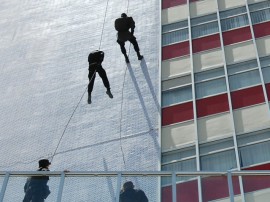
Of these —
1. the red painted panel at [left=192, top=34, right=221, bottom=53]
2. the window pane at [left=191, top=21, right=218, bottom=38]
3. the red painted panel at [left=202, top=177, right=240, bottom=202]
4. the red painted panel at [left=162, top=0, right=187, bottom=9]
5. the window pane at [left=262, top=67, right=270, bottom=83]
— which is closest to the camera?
the red painted panel at [left=202, top=177, right=240, bottom=202]

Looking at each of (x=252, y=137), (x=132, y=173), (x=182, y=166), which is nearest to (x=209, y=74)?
(x=252, y=137)

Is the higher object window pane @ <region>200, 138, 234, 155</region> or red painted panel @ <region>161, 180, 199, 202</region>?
red painted panel @ <region>161, 180, 199, 202</region>

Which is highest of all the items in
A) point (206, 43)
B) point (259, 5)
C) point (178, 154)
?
point (259, 5)

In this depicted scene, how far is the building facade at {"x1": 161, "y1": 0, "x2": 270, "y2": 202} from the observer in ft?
38.3

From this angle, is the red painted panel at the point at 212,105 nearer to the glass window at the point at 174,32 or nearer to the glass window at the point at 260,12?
the glass window at the point at 174,32

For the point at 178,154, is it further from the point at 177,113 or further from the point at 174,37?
the point at 174,37

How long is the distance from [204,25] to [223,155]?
5.66m

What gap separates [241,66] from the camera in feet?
46.5

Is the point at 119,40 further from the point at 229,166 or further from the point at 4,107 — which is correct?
the point at 229,166

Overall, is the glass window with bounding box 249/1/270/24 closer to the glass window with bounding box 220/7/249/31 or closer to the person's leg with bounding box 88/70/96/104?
the glass window with bounding box 220/7/249/31

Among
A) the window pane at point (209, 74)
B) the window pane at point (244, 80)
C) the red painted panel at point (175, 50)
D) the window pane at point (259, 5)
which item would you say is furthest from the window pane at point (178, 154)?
the window pane at point (259, 5)

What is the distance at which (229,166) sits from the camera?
446 inches

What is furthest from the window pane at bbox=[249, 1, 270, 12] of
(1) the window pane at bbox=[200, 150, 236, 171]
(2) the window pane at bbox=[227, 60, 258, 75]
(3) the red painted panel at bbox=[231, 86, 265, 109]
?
(1) the window pane at bbox=[200, 150, 236, 171]

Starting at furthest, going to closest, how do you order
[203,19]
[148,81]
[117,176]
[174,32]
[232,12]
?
1. [203,19]
2. [232,12]
3. [174,32]
4. [148,81]
5. [117,176]
